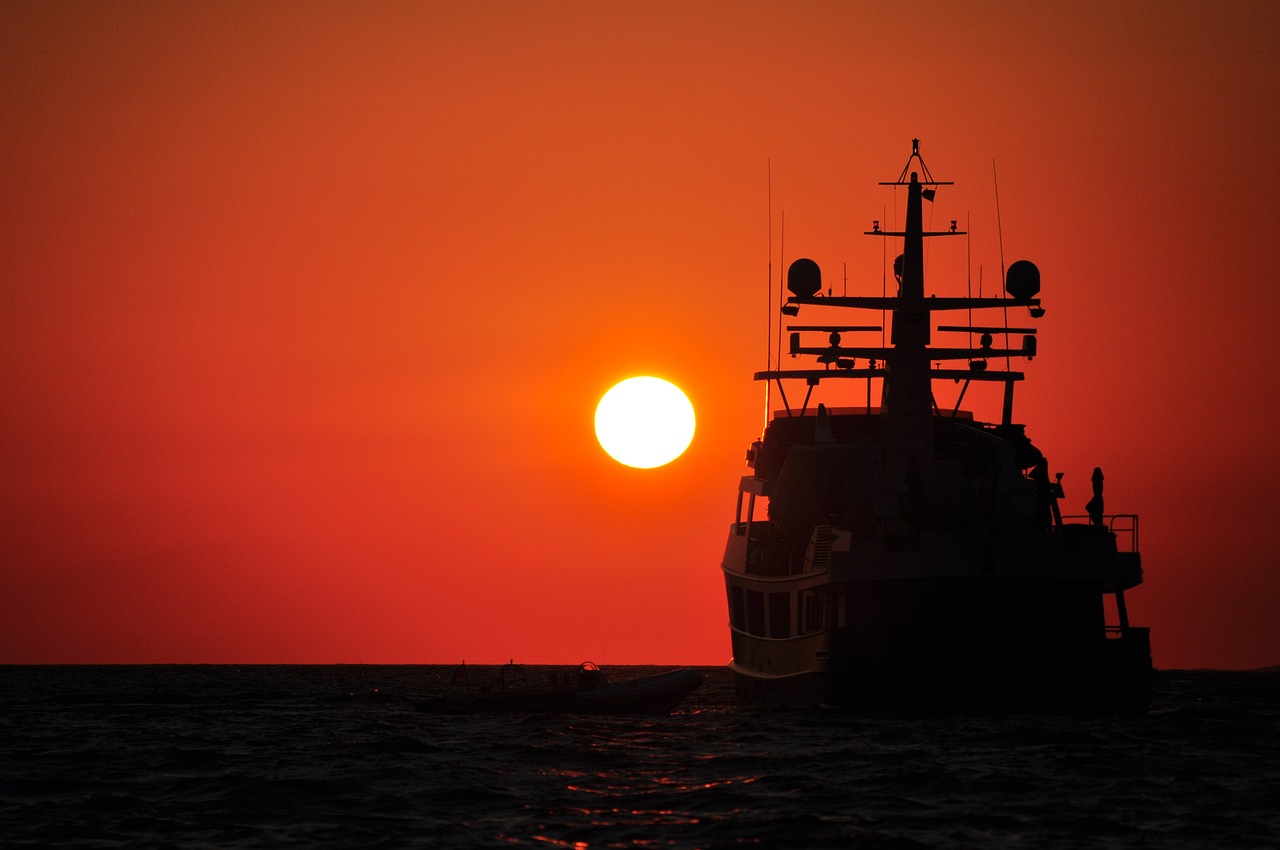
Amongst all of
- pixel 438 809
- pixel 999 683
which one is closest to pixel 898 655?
pixel 999 683

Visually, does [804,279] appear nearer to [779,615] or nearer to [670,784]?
[779,615]

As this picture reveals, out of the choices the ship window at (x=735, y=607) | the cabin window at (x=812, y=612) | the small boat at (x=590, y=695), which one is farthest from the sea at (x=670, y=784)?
the ship window at (x=735, y=607)

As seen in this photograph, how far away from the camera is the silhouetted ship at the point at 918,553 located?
141ft

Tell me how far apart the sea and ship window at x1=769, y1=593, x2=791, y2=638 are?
2.69 m

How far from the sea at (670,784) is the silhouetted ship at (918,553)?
4.33ft

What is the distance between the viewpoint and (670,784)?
111 ft

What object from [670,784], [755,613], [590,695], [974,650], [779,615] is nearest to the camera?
[670,784]

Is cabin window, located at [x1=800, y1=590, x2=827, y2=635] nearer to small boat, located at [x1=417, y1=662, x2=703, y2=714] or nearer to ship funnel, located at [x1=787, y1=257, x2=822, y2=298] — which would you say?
small boat, located at [x1=417, y1=662, x2=703, y2=714]

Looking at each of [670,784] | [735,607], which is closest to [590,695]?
[735,607]

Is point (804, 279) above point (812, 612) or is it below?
above

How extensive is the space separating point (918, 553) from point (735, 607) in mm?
17469

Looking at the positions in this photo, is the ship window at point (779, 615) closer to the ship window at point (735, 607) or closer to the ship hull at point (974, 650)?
the ship window at point (735, 607)

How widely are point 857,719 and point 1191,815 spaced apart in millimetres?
16532

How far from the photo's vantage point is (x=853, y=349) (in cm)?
5334
